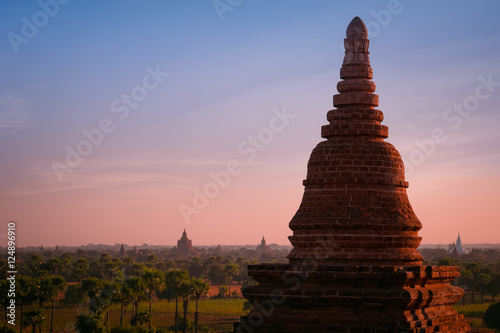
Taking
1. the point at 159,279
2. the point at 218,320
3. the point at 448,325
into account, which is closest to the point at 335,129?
the point at 448,325

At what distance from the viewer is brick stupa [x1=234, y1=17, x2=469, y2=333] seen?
13.7 m

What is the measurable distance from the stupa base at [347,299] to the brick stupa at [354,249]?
2 cm

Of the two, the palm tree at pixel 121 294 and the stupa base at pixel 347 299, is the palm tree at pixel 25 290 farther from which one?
the stupa base at pixel 347 299

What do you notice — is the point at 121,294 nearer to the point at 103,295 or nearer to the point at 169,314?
the point at 103,295

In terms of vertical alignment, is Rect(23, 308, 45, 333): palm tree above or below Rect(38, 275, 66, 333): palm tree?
below

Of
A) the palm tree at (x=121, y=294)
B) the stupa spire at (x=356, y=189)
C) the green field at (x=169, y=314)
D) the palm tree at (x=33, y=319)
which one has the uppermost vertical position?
the stupa spire at (x=356, y=189)

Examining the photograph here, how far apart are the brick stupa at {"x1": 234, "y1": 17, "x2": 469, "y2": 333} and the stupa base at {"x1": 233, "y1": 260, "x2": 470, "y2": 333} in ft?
0.06

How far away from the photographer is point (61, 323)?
283ft

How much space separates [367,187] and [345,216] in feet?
2.61

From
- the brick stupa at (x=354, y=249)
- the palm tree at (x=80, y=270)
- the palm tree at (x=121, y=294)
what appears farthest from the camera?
the palm tree at (x=80, y=270)

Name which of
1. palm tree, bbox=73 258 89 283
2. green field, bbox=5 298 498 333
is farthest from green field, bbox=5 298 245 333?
palm tree, bbox=73 258 89 283

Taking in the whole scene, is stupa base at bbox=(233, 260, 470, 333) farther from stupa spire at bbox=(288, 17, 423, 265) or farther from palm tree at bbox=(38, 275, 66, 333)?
palm tree at bbox=(38, 275, 66, 333)

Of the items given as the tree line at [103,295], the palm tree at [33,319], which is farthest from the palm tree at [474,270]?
the palm tree at [33,319]

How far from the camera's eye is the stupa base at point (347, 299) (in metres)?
13.5
